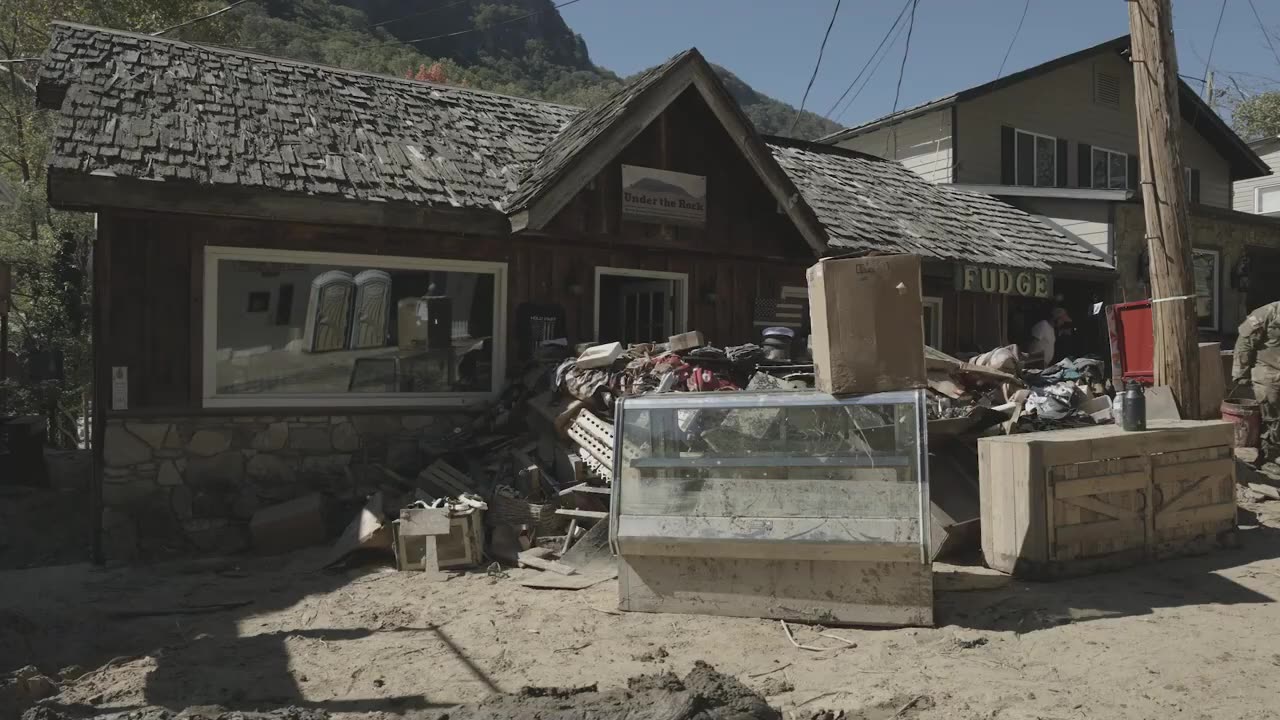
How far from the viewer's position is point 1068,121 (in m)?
18.5

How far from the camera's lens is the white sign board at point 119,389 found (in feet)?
24.9

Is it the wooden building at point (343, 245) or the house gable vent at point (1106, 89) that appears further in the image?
the house gable vent at point (1106, 89)

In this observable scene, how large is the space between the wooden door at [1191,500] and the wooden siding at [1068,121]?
1139cm

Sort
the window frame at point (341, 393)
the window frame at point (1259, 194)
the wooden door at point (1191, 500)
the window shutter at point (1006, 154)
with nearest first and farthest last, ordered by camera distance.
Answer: the wooden door at point (1191, 500), the window frame at point (341, 393), the window shutter at point (1006, 154), the window frame at point (1259, 194)

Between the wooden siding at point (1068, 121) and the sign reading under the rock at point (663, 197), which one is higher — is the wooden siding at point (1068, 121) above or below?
above

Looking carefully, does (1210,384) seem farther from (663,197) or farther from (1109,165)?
(1109,165)

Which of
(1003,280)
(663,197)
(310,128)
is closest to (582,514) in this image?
(663,197)

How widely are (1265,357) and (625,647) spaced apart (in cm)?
817

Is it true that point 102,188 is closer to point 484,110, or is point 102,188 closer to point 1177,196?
point 484,110

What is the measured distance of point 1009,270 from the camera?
1294 cm

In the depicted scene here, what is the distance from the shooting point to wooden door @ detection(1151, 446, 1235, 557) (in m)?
6.37

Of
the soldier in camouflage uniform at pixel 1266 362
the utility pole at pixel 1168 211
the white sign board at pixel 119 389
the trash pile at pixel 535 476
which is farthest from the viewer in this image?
the soldier in camouflage uniform at pixel 1266 362

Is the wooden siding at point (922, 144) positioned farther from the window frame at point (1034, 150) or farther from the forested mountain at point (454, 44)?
the forested mountain at point (454, 44)

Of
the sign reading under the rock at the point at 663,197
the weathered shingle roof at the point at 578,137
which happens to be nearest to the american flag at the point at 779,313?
the sign reading under the rock at the point at 663,197
